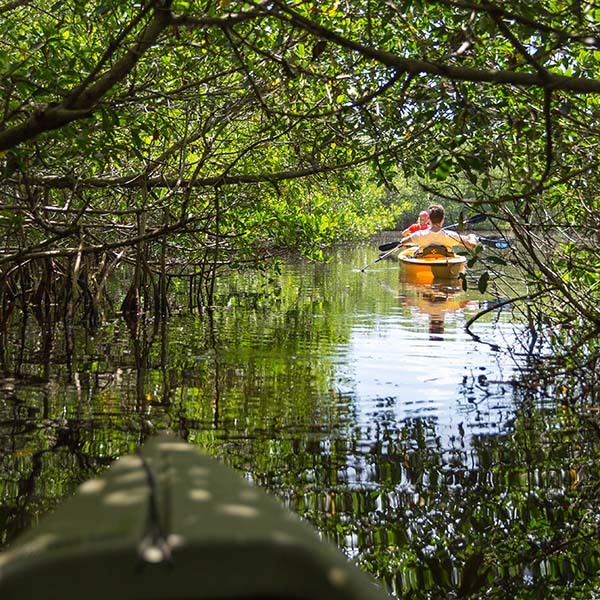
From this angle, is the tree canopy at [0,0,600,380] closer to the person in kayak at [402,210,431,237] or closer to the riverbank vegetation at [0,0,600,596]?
the riverbank vegetation at [0,0,600,596]

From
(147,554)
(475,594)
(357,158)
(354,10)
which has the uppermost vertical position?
(354,10)

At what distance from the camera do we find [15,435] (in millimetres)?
5520

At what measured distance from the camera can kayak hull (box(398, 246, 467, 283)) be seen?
18578 millimetres

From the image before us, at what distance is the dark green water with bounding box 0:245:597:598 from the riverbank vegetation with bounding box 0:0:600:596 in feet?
2.05

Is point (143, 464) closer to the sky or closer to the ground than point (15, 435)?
closer to the sky

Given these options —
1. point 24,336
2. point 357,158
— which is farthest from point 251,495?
point 24,336

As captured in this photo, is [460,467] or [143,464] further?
[460,467]

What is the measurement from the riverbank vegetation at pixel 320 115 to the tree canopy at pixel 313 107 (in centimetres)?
3

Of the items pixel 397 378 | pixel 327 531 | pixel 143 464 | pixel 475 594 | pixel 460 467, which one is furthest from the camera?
pixel 397 378

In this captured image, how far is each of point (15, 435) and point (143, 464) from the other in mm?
3533

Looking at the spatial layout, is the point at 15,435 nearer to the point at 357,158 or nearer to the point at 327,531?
the point at 327,531

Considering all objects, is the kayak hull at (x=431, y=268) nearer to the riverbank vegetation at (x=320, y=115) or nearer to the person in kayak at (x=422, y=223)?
the person in kayak at (x=422, y=223)

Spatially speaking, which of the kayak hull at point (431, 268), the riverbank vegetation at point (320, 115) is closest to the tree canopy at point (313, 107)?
the riverbank vegetation at point (320, 115)

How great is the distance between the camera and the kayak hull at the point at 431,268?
1858cm
